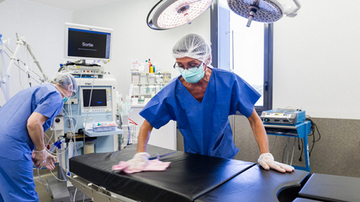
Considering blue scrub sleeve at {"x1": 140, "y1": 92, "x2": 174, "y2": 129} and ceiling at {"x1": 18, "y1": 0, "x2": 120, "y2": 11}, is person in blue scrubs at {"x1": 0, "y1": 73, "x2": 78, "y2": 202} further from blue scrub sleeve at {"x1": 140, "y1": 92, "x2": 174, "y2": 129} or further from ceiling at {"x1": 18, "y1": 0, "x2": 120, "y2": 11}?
ceiling at {"x1": 18, "y1": 0, "x2": 120, "y2": 11}

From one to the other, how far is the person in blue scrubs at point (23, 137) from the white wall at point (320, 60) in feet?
8.44

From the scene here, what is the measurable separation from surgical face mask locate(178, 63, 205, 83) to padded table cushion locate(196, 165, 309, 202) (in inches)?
24.3

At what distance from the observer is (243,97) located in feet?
4.66

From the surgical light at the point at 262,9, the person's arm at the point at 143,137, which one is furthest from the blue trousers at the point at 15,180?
the surgical light at the point at 262,9

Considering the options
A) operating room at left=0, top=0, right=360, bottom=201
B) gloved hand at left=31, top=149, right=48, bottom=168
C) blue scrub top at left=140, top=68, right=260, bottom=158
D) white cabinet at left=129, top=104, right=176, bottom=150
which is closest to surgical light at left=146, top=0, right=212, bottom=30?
blue scrub top at left=140, top=68, right=260, bottom=158

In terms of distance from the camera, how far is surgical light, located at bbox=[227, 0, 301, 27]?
107cm

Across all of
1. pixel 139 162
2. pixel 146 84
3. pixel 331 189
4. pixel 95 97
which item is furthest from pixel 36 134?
pixel 146 84

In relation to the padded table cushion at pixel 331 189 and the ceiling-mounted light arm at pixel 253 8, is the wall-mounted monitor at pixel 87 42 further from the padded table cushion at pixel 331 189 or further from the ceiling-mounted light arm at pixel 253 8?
the padded table cushion at pixel 331 189

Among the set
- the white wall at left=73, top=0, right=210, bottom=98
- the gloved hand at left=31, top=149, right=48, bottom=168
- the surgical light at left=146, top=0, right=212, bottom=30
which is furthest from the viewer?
the white wall at left=73, top=0, right=210, bottom=98

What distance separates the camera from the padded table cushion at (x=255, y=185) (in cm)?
81

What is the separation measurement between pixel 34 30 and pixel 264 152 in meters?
4.57

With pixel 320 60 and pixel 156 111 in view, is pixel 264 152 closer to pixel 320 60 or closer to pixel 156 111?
pixel 156 111

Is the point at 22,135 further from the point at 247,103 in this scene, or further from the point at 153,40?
the point at 153,40

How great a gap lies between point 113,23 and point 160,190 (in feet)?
14.7
